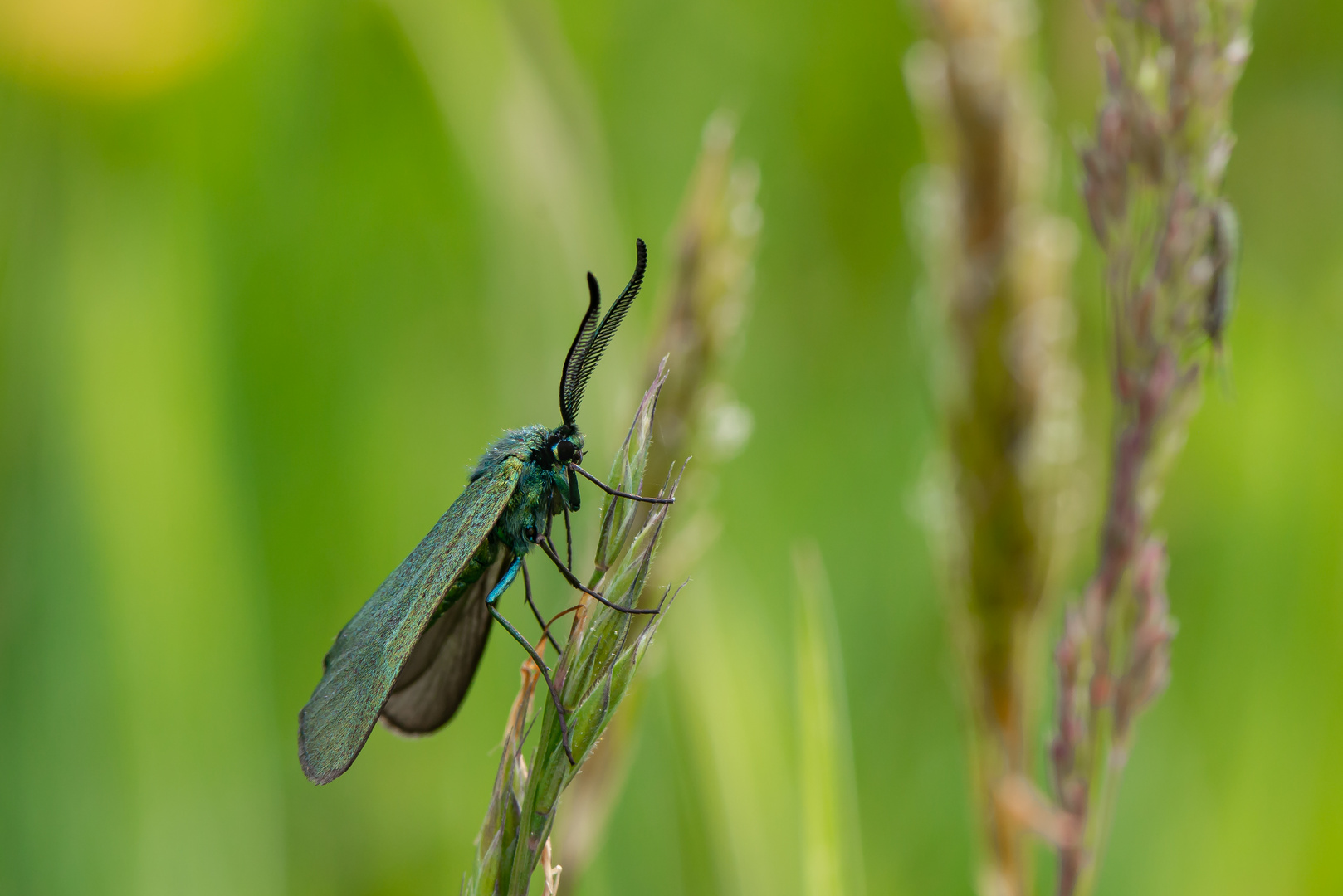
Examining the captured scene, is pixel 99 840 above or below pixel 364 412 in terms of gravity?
below

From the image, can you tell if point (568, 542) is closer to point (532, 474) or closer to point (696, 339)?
point (532, 474)

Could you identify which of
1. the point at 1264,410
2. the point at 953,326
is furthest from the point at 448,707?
the point at 1264,410

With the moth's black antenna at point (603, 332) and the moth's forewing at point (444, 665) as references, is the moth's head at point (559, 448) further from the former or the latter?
the moth's forewing at point (444, 665)

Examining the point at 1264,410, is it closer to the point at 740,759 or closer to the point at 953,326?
the point at 953,326

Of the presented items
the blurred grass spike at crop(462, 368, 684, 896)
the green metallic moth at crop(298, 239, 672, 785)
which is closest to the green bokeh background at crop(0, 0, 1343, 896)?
the green metallic moth at crop(298, 239, 672, 785)

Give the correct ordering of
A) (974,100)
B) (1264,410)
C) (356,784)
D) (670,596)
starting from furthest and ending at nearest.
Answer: (356,784) → (1264,410) → (974,100) → (670,596)

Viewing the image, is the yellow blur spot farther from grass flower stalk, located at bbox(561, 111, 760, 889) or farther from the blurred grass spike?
the blurred grass spike

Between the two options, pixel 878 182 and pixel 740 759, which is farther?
pixel 878 182
